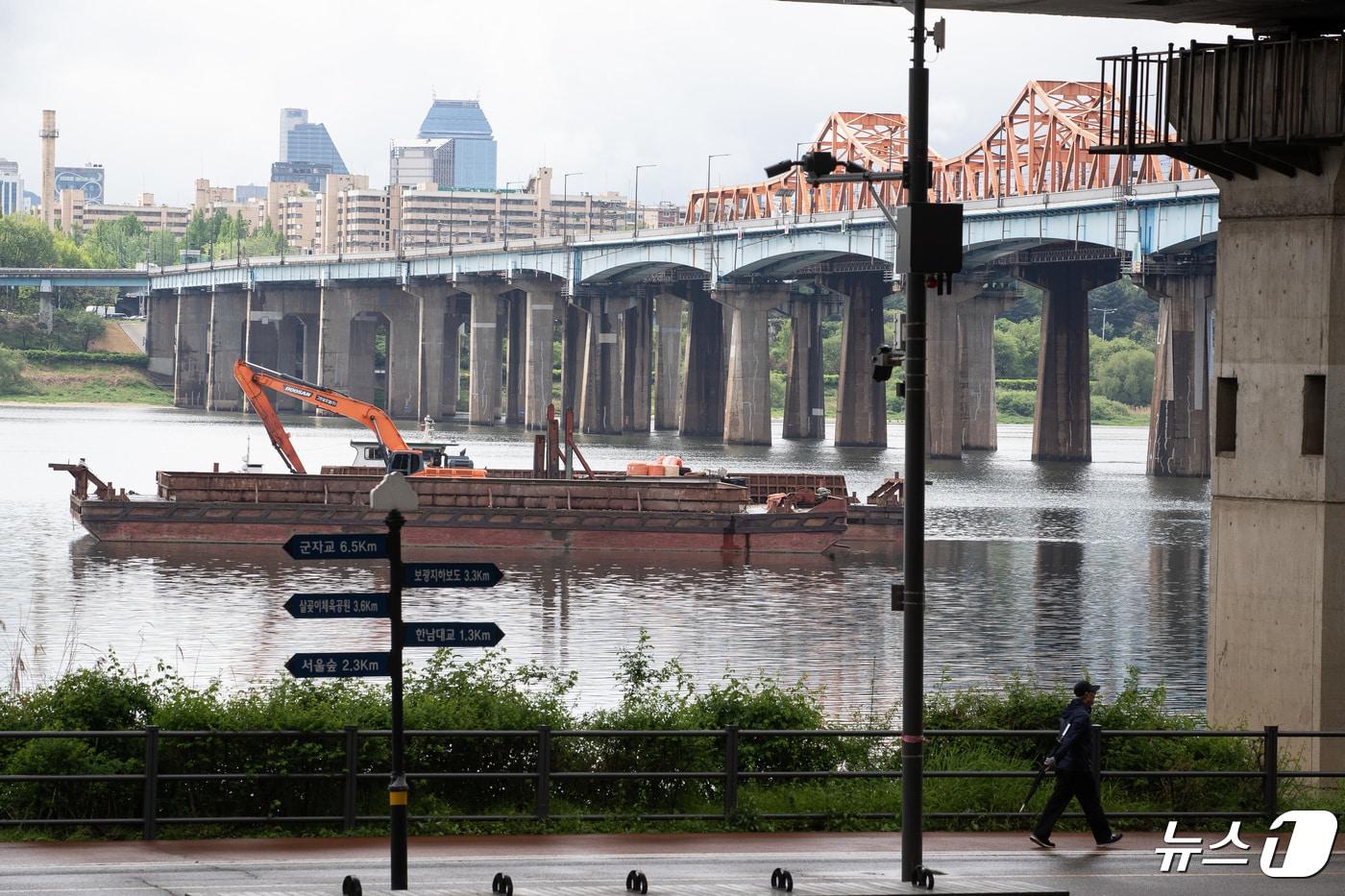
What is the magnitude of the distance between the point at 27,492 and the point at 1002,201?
47212 millimetres

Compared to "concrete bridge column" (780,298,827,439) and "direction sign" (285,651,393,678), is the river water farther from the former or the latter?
"concrete bridge column" (780,298,827,439)

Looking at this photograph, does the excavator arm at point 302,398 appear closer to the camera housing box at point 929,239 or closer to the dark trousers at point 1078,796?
the dark trousers at point 1078,796

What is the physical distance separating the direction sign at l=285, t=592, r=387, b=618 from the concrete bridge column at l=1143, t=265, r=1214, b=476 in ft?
284

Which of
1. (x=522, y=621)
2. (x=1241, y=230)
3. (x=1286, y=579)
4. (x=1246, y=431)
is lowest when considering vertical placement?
(x=522, y=621)

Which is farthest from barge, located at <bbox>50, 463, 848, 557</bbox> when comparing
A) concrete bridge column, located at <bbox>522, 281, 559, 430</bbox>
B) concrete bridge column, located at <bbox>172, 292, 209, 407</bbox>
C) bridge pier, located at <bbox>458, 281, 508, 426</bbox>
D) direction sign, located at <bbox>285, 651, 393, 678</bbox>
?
concrete bridge column, located at <bbox>172, 292, 209, 407</bbox>

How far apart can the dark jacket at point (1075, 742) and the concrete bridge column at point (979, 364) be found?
103779 mm

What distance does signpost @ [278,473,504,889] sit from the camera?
42.0 feet

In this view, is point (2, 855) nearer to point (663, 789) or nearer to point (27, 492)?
point (663, 789)

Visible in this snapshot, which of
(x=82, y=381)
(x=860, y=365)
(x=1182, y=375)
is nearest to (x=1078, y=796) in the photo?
(x=1182, y=375)

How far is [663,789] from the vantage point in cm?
1758

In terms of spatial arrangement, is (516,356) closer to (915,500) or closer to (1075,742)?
(1075,742)

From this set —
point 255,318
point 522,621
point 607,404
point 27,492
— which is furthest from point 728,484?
point 255,318

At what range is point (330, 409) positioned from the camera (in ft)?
220

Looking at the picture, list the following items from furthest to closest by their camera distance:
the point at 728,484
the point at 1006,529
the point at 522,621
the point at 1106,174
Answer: the point at 1106,174
the point at 1006,529
the point at 728,484
the point at 522,621
